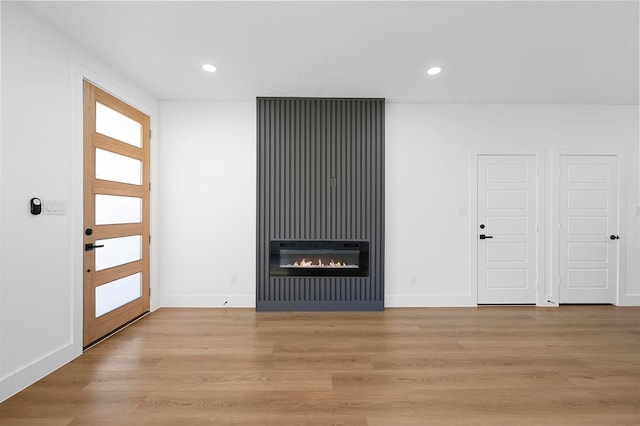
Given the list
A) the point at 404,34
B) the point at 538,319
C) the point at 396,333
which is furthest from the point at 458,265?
the point at 404,34

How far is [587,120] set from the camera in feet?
12.8

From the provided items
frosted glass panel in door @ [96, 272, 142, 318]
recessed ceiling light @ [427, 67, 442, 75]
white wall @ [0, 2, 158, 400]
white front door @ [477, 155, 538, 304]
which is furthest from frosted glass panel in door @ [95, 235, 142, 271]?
white front door @ [477, 155, 538, 304]

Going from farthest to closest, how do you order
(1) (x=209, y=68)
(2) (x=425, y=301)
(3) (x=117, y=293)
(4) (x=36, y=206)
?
(2) (x=425, y=301) → (3) (x=117, y=293) → (1) (x=209, y=68) → (4) (x=36, y=206)

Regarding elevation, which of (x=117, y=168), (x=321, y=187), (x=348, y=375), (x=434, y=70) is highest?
(x=434, y=70)

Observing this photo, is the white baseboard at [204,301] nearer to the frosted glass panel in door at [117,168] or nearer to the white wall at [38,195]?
the white wall at [38,195]

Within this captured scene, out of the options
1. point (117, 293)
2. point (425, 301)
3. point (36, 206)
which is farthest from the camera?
point (425, 301)

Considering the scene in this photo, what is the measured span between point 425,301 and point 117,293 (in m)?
3.69

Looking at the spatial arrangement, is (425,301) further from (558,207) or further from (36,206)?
(36,206)

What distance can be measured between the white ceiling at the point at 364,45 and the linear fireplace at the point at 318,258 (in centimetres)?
192

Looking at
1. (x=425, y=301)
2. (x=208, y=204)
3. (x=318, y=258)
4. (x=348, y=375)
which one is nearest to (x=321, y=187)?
(x=318, y=258)

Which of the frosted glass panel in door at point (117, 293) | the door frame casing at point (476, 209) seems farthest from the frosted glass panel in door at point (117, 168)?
the door frame casing at point (476, 209)

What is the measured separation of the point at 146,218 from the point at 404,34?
344 cm

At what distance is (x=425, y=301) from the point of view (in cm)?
385

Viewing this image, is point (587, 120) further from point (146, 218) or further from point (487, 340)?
point (146, 218)
